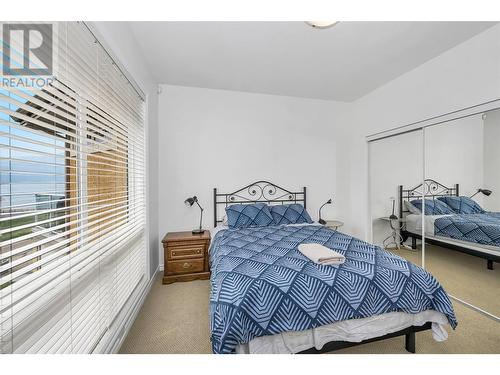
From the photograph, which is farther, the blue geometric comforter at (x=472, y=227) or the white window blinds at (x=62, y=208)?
the blue geometric comforter at (x=472, y=227)

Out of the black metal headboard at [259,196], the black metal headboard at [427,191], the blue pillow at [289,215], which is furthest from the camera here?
the black metal headboard at [259,196]

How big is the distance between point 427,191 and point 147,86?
358cm

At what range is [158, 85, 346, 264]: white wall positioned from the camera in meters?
3.10

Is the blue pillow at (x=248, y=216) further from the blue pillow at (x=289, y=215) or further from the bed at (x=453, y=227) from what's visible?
the bed at (x=453, y=227)

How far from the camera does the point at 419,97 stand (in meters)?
2.57

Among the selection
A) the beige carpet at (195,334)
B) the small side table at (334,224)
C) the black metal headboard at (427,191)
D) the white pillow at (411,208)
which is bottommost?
the beige carpet at (195,334)

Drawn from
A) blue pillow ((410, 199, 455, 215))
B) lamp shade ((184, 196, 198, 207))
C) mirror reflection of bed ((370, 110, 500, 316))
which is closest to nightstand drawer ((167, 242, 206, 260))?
lamp shade ((184, 196, 198, 207))

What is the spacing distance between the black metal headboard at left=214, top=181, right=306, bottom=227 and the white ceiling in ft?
5.01

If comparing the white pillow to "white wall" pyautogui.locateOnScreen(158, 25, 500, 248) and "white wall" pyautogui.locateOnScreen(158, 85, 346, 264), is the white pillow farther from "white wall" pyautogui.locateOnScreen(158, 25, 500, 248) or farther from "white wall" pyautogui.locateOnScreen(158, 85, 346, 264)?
Result: "white wall" pyautogui.locateOnScreen(158, 85, 346, 264)

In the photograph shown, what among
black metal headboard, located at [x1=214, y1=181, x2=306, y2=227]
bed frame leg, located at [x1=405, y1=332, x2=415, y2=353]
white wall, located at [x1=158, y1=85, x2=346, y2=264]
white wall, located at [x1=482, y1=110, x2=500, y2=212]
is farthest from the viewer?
black metal headboard, located at [x1=214, y1=181, x2=306, y2=227]

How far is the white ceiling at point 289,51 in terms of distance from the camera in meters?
1.94

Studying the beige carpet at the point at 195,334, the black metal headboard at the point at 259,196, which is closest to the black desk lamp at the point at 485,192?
the beige carpet at the point at 195,334
